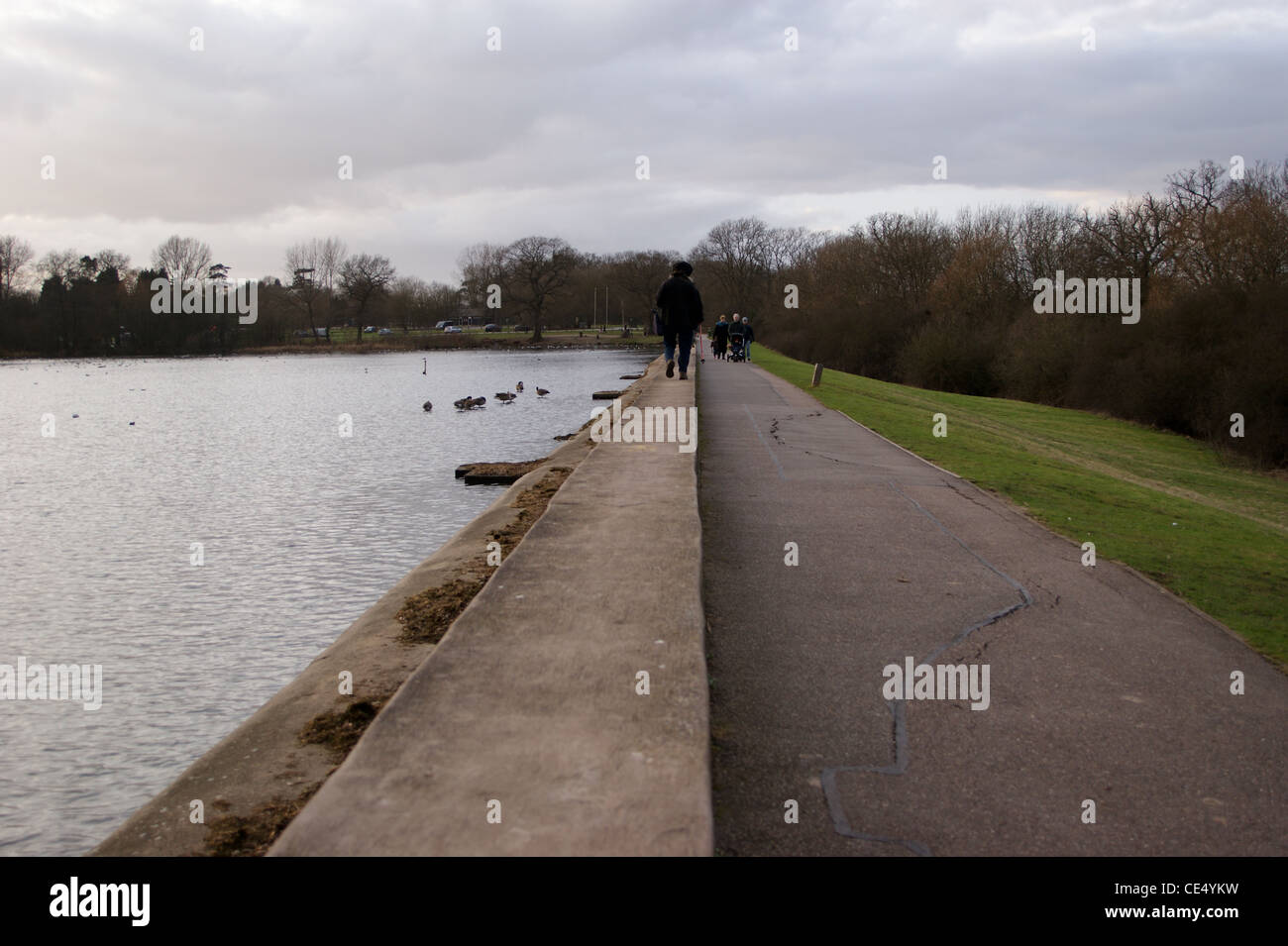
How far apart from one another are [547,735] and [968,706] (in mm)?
2247

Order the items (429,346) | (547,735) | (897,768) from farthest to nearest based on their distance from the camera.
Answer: (429,346), (897,768), (547,735)

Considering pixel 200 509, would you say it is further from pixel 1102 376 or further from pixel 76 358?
pixel 76 358

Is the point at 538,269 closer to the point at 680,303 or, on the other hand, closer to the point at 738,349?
the point at 738,349

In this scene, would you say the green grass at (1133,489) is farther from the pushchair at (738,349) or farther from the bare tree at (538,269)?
the bare tree at (538,269)

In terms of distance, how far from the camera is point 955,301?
54.3 m

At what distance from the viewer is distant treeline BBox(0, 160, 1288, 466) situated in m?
29.5

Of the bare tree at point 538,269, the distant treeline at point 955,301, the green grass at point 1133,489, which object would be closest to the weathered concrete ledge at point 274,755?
the green grass at point 1133,489

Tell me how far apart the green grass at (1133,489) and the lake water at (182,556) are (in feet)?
25.1

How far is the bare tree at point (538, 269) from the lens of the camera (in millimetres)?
118500

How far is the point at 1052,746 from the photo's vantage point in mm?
4480

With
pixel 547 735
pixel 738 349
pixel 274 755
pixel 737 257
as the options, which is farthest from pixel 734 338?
pixel 737 257

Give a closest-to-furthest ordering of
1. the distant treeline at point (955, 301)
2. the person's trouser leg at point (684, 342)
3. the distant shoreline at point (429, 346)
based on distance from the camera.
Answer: the person's trouser leg at point (684, 342) < the distant treeline at point (955, 301) < the distant shoreline at point (429, 346)

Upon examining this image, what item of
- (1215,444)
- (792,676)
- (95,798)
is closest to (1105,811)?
(792,676)
